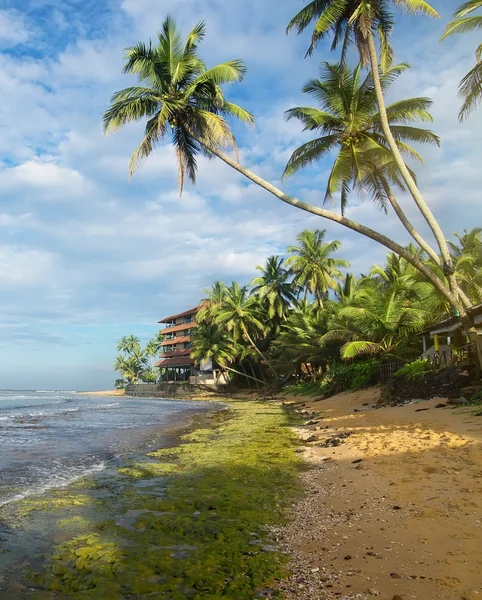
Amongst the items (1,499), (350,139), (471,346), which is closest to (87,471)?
(1,499)

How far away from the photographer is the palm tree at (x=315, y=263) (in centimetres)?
3906

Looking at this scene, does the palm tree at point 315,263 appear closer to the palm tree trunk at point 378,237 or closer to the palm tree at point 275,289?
the palm tree at point 275,289

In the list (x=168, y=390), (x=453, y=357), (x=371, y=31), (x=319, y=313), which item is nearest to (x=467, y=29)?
(x=371, y=31)

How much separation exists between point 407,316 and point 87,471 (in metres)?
16.5

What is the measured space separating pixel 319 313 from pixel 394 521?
95.0 feet

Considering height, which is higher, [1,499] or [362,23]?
[362,23]

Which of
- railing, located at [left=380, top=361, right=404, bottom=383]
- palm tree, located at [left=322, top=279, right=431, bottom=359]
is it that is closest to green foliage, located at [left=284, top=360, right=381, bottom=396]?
railing, located at [left=380, top=361, right=404, bottom=383]

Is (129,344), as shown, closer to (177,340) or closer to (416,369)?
(177,340)

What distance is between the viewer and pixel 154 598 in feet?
11.0

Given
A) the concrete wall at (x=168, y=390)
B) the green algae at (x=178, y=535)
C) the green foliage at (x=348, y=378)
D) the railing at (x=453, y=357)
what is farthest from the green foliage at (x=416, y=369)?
the concrete wall at (x=168, y=390)

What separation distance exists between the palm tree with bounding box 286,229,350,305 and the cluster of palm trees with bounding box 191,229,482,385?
0.29ft

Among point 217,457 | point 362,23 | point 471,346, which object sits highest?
point 362,23

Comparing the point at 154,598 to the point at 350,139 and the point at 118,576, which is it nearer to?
the point at 118,576

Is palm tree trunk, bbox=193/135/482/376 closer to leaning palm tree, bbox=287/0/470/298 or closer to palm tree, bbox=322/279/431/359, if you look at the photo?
leaning palm tree, bbox=287/0/470/298
